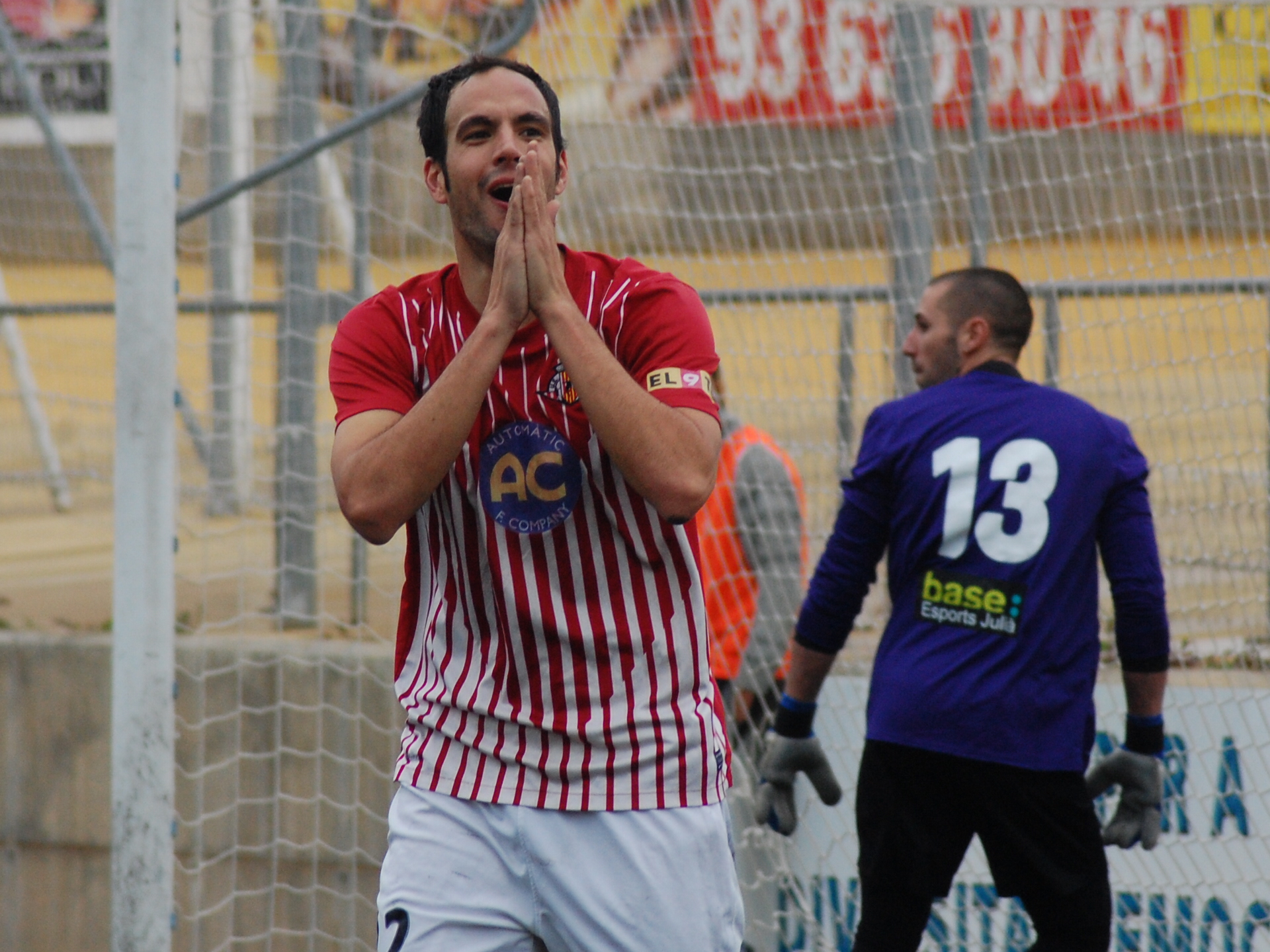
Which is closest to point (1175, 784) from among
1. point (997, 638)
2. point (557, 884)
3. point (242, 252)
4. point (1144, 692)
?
point (1144, 692)

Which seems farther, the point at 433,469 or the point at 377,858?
the point at 377,858

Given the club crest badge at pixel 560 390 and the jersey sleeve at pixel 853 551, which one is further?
the jersey sleeve at pixel 853 551

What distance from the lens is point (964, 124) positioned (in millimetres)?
5059

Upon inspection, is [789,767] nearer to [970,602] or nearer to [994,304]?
[970,602]

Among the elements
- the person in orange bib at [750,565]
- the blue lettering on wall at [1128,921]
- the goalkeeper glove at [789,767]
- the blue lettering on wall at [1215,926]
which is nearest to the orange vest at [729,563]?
the person in orange bib at [750,565]

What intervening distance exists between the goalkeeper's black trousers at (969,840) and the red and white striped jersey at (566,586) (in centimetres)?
125

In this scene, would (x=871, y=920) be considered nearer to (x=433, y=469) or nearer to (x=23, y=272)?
(x=433, y=469)

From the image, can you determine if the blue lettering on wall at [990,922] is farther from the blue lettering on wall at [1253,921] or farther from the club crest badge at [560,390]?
→ the club crest badge at [560,390]

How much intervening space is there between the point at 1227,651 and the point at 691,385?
121 inches

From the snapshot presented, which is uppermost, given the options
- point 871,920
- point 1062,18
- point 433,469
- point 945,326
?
point 1062,18

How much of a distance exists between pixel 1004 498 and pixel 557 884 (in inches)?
63.1

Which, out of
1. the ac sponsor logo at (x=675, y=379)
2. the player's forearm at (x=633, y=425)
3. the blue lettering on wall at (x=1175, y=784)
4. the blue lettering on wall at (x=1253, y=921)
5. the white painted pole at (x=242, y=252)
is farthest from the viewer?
the white painted pole at (x=242, y=252)

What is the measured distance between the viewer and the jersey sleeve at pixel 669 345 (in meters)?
2.24

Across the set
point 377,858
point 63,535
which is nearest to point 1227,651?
point 377,858
